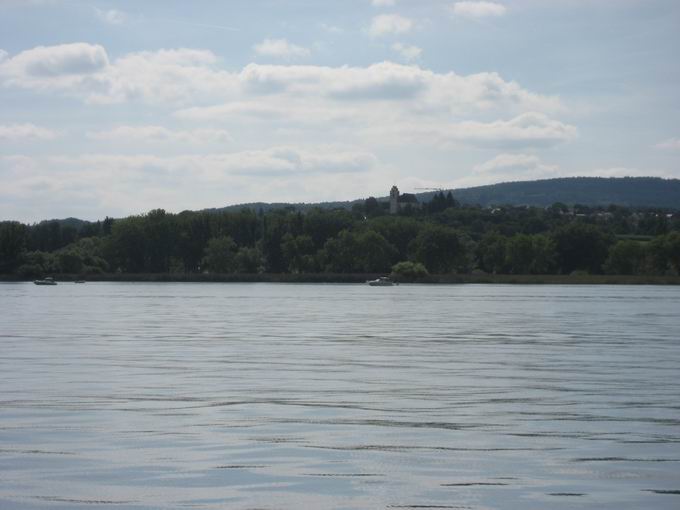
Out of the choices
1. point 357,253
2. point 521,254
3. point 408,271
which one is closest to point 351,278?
point 357,253

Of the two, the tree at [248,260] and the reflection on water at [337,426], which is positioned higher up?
the tree at [248,260]

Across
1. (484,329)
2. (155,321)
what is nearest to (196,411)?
(484,329)

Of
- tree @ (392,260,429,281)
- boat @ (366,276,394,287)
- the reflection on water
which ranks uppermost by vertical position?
tree @ (392,260,429,281)

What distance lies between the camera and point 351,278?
192 metres

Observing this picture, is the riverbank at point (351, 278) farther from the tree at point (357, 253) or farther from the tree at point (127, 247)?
the tree at point (127, 247)

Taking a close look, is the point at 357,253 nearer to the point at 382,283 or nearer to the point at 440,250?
the point at 440,250

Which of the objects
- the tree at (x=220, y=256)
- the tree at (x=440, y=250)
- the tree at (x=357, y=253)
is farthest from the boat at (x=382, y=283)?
the tree at (x=220, y=256)

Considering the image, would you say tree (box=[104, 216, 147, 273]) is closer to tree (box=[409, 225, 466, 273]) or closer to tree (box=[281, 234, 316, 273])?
tree (box=[281, 234, 316, 273])

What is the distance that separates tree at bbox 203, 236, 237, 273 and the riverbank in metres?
2.27

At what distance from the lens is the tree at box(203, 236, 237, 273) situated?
629 feet

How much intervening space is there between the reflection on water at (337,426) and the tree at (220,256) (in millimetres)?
153565

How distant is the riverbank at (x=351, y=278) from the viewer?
184m

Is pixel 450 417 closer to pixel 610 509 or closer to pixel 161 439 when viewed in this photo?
pixel 161 439

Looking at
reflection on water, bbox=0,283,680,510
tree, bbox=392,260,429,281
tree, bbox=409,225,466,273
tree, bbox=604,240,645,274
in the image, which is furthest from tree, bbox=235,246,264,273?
reflection on water, bbox=0,283,680,510
